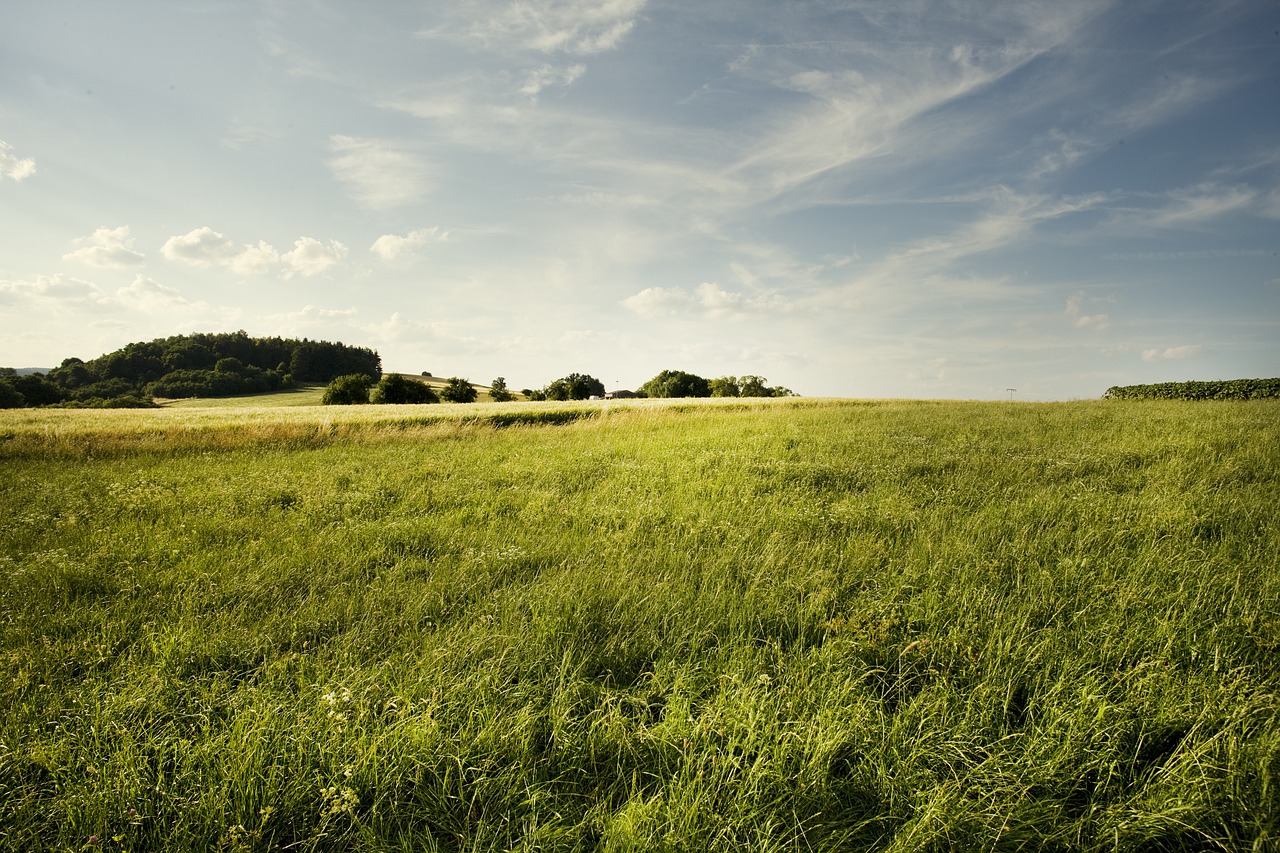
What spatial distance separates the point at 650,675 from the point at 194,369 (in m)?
128

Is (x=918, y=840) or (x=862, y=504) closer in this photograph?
(x=918, y=840)

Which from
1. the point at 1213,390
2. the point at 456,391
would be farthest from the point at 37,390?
the point at 1213,390

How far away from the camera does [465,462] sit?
11141 millimetres

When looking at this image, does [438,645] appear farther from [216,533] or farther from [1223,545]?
[1223,545]

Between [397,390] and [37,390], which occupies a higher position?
[397,390]

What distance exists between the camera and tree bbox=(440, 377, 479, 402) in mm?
71812

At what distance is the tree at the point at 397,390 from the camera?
64750mm

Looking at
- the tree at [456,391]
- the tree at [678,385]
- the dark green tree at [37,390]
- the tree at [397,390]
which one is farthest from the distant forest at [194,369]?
the tree at [678,385]

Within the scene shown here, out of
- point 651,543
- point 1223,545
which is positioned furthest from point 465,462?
point 1223,545

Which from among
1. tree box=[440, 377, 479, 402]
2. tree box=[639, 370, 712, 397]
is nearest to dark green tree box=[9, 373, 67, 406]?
tree box=[440, 377, 479, 402]

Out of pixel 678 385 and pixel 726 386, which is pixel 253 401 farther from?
pixel 726 386

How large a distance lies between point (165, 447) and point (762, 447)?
16.5m

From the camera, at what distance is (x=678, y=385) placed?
109062 millimetres

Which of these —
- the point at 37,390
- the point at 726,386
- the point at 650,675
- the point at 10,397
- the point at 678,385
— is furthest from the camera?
the point at 678,385
